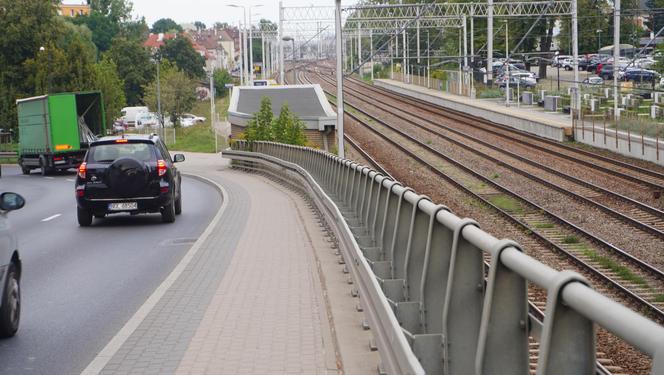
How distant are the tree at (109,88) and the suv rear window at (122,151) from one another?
66.7 metres

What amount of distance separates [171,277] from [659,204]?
16.0 metres

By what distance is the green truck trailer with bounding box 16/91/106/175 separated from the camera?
148 ft

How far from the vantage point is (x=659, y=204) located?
26.0 meters

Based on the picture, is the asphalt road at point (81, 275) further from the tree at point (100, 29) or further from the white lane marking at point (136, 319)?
the tree at point (100, 29)

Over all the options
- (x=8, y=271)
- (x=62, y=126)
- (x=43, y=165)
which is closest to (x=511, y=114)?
(x=62, y=126)

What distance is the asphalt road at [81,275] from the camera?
9227 millimetres

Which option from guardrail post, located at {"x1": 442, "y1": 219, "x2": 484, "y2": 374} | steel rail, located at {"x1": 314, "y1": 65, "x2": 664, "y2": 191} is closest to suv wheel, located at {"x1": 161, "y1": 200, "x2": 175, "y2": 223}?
steel rail, located at {"x1": 314, "y1": 65, "x2": 664, "y2": 191}

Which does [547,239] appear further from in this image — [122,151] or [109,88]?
[109,88]

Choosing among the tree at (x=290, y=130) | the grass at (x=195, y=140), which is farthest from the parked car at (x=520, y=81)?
the tree at (x=290, y=130)

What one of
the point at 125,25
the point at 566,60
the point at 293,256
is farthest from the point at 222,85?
the point at 293,256

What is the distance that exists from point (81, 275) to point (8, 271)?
4799 mm

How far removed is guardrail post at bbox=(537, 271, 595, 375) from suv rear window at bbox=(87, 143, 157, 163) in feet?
57.8

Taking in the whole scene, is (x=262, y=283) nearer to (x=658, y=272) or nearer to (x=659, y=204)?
(x=658, y=272)

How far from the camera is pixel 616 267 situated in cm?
1752
